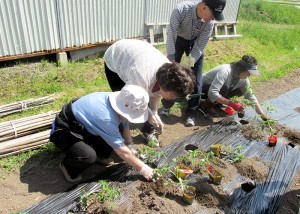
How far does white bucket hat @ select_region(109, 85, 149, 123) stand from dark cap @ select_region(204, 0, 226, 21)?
1522mm

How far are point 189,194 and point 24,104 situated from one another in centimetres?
263

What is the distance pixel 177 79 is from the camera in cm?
253

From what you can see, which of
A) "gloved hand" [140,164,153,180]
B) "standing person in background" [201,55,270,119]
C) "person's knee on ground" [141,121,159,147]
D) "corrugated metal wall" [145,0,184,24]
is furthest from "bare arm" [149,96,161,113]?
"corrugated metal wall" [145,0,184,24]

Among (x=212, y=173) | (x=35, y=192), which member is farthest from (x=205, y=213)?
(x=35, y=192)

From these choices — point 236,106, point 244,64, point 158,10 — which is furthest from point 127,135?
point 158,10

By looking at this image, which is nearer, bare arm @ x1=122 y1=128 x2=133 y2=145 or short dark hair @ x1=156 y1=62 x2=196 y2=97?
short dark hair @ x1=156 y1=62 x2=196 y2=97

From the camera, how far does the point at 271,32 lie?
9.87 metres

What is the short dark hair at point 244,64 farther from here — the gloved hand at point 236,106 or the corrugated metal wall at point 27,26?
the corrugated metal wall at point 27,26

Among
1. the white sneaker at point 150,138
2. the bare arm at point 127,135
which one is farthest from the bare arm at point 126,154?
the white sneaker at point 150,138

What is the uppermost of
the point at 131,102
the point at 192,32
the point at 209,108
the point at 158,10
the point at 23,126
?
the point at 192,32

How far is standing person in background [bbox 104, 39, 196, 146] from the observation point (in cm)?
257

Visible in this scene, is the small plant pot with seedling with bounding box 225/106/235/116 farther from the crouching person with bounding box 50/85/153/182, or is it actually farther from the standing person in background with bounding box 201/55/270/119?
the crouching person with bounding box 50/85/153/182

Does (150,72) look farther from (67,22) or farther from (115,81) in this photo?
(67,22)

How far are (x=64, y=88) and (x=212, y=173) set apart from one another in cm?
295
